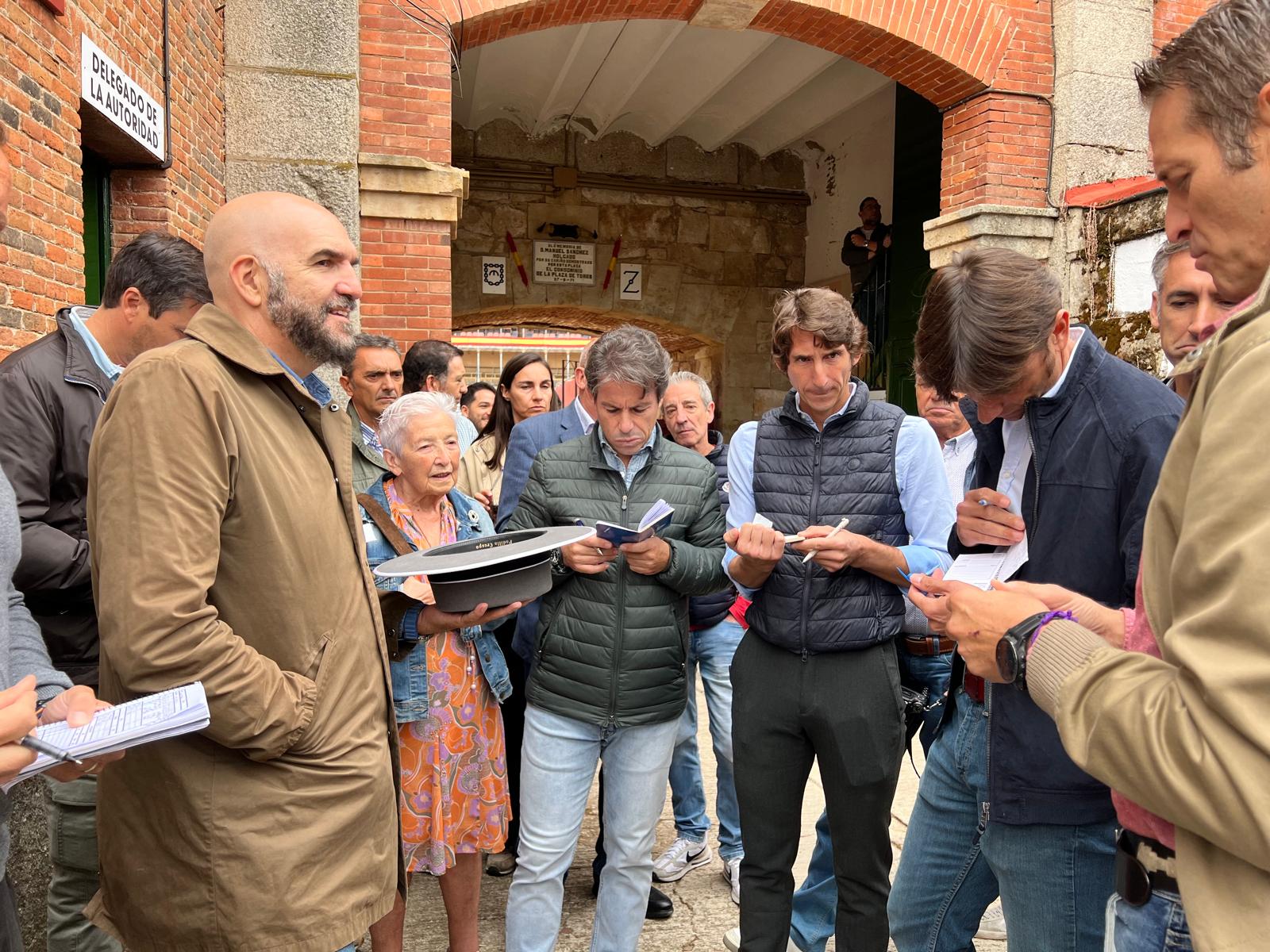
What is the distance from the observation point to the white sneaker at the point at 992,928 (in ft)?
10.9

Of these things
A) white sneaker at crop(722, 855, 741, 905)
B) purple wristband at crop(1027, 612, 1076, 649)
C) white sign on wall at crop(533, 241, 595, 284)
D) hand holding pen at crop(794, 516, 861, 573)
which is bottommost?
white sneaker at crop(722, 855, 741, 905)

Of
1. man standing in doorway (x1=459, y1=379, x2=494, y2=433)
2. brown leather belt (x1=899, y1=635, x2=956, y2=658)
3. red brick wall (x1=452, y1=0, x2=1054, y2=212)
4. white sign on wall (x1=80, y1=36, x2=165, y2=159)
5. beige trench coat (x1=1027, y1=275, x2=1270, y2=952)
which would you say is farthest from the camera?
red brick wall (x1=452, y1=0, x2=1054, y2=212)

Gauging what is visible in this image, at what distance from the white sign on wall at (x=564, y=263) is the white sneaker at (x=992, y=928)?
9852 millimetres

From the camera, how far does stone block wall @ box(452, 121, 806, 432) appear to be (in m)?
11.8

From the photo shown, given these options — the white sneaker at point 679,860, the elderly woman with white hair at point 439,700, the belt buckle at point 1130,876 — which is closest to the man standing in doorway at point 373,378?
the elderly woman with white hair at point 439,700

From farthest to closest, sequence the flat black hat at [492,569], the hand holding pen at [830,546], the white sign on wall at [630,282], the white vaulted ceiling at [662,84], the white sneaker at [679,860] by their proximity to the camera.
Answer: the white sign on wall at [630,282], the white vaulted ceiling at [662,84], the white sneaker at [679,860], the hand holding pen at [830,546], the flat black hat at [492,569]

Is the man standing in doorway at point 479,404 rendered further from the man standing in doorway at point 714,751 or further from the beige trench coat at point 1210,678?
the beige trench coat at point 1210,678

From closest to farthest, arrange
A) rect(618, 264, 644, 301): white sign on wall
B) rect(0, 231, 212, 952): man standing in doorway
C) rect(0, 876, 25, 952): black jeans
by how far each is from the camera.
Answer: rect(0, 876, 25, 952): black jeans
rect(0, 231, 212, 952): man standing in doorway
rect(618, 264, 644, 301): white sign on wall

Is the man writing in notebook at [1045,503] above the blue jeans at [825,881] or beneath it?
above

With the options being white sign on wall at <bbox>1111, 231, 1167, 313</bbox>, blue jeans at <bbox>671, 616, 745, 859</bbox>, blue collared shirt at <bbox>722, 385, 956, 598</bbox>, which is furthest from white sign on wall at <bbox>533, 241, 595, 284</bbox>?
blue collared shirt at <bbox>722, 385, 956, 598</bbox>

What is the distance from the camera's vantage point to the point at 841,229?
39.9 feet

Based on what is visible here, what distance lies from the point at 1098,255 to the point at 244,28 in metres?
6.52

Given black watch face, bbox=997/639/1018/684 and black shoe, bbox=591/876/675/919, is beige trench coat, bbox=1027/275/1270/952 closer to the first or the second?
black watch face, bbox=997/639/1018/684

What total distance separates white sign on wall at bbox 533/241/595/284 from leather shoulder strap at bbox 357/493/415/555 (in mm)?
9530
